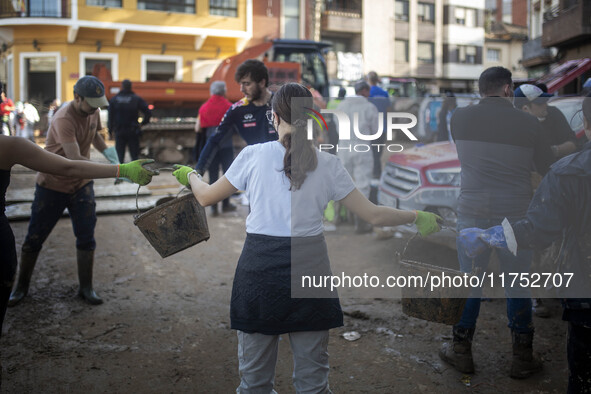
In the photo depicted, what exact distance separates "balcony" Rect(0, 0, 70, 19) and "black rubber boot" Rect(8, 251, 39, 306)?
2207cm

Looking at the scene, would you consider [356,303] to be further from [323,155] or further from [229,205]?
[229,205]

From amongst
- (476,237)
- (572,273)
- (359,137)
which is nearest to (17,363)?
(476,237)

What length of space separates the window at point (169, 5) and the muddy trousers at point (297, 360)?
84.8 feet

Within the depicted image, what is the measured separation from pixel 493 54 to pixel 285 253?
47030 millimetres

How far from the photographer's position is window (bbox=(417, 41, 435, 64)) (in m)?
40.4

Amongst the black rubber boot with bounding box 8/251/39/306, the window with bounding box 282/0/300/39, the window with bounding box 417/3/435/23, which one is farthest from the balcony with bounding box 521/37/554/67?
Result: the black rubber boot with bounding box 8/251/39/306

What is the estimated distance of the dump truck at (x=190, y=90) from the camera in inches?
592

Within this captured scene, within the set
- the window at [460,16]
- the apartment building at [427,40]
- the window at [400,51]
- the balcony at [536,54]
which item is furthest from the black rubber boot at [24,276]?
the window at [460,16]

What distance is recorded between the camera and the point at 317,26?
31484 mm

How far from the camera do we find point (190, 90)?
15.6 meters

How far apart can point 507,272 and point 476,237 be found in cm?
111

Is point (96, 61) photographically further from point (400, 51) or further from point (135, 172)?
point (135, 172)

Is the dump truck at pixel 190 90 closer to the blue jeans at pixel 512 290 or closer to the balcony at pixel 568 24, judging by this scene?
the balcony at pixel 568 24

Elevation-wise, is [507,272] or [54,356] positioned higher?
[507,272]
